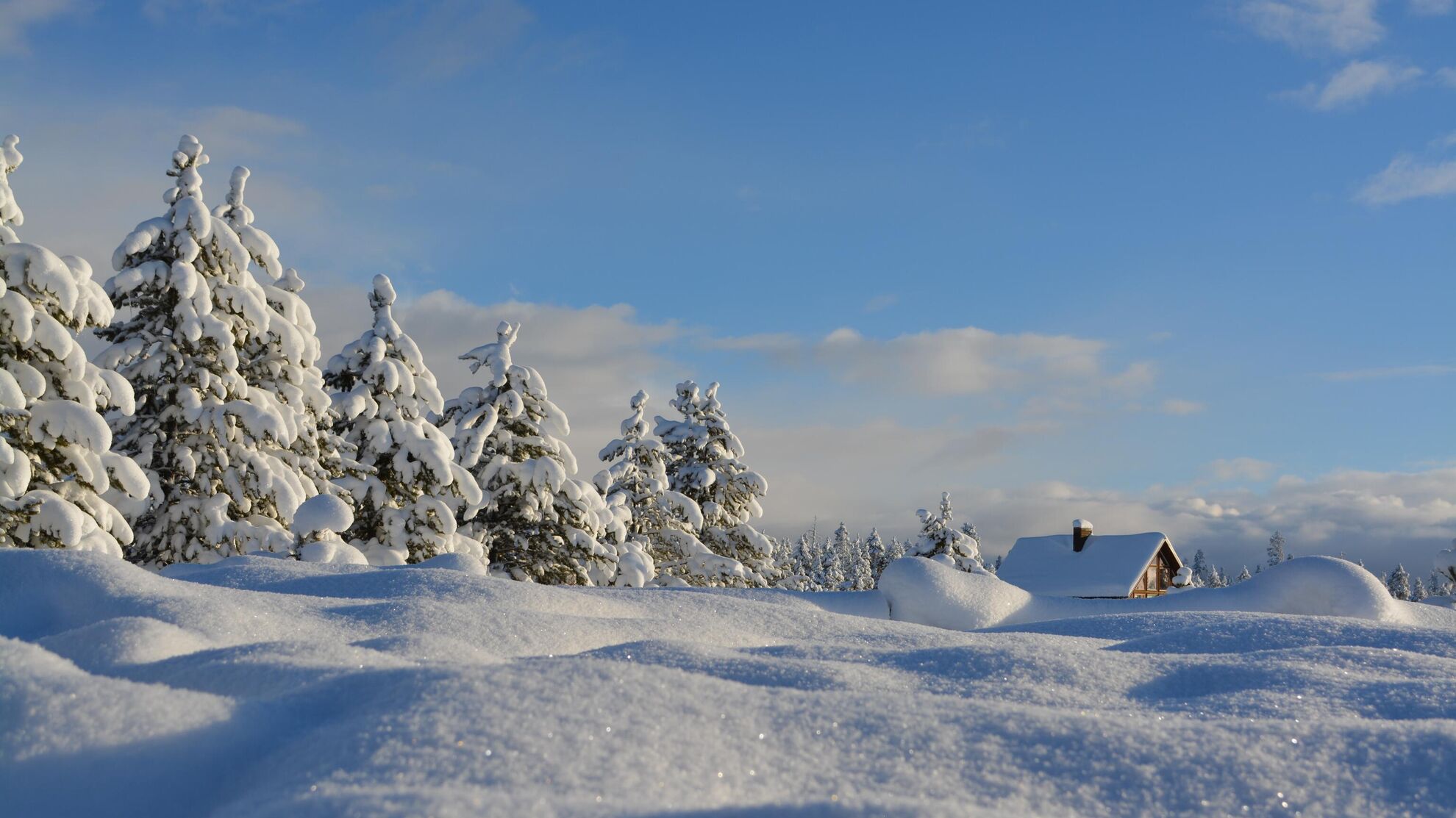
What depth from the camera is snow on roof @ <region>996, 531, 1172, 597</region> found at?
33000mm

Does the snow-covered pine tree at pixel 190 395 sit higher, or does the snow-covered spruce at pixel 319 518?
the snow-covered pine tree at pixel 190 395

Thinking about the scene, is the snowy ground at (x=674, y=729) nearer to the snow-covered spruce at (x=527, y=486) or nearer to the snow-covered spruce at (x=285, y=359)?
the snow-covered spruce at (x=285, y=359)

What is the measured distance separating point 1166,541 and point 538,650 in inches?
1497

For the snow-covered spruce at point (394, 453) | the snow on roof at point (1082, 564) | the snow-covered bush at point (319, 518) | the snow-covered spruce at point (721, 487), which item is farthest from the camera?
the snow on roof at point (1082, 564)

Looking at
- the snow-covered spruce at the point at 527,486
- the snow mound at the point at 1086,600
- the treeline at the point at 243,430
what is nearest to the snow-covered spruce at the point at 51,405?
the treeline at the point at 243,430

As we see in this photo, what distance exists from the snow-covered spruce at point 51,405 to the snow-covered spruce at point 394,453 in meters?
4.66

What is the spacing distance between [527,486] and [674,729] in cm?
1779

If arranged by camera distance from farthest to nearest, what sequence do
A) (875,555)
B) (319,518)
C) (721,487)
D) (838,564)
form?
A: (875,555)
(838,564)
(721,487)
(319,518)

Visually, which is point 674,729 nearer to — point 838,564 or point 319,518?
point 319,518

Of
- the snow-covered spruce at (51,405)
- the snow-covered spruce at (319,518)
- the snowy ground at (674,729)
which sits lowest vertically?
the snowy ground at (674,729)

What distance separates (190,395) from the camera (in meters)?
14.8

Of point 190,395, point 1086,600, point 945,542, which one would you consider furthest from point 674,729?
point 945,542

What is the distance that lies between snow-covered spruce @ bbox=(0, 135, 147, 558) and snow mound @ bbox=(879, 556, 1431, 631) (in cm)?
1035

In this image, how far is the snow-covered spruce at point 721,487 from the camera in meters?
27.5
